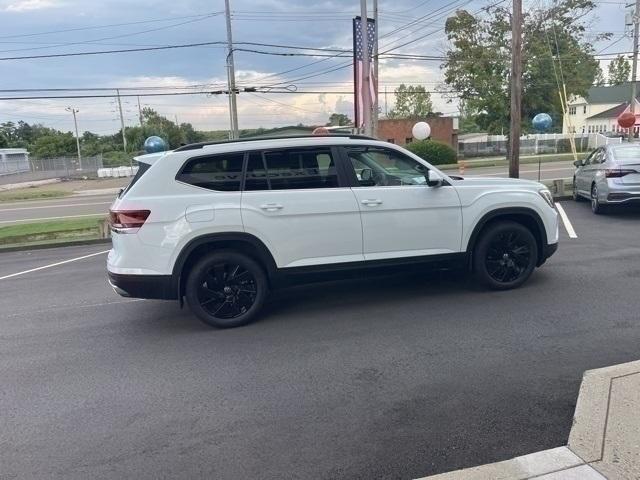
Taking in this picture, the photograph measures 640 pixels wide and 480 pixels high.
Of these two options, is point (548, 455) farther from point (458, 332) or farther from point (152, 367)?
point (152, 367)

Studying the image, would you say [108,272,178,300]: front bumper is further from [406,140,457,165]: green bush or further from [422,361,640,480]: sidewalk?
[406,140,457,165]: green bush

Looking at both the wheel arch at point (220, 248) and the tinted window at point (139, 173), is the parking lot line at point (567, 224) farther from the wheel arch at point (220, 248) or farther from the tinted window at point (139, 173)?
the tinted window at point (139, 173)

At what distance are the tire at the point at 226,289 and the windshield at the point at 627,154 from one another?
28.2 ft

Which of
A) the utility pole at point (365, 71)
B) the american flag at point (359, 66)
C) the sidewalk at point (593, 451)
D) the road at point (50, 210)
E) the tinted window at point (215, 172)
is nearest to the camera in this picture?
the sidewalk at point (593, 451)

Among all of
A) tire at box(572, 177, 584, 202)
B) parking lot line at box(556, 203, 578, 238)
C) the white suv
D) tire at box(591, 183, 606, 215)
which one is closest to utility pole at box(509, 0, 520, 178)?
tire at box(572, 177, 584, 202)

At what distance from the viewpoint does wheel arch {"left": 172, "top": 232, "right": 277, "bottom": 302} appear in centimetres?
507

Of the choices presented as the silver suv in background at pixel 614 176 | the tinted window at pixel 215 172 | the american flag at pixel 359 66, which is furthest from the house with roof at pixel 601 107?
the tinted window at pixel 215 172

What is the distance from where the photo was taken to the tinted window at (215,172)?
515cm

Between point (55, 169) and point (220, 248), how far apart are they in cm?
5807

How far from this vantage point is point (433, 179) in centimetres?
555

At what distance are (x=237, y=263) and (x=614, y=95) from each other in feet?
273

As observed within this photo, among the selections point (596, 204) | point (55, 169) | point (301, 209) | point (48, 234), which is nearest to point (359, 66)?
point (596, 204)

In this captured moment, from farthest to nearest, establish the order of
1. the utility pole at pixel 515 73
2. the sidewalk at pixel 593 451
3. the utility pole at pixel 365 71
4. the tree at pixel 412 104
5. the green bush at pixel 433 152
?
the tree at pixel 412 104, the green bush at pixel 433 152, the utility pole at pixel 365 71, the utility pole at pixel 515 73, the sidewalk at pixel 593 451

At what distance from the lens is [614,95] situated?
73.7 metres
